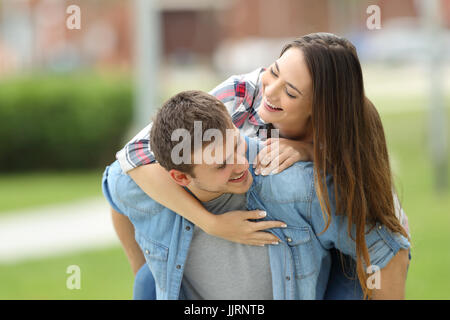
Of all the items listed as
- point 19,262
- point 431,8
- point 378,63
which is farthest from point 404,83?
point 19,262

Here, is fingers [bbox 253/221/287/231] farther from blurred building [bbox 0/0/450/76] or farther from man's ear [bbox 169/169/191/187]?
blurred building [bbox 0/0/450/76]

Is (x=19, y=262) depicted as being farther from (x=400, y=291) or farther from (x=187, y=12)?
(x=187, y=12)

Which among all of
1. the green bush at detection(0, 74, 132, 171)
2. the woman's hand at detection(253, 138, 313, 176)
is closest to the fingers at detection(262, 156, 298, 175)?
the woman's hand at detection(253, 138, 313, 176)

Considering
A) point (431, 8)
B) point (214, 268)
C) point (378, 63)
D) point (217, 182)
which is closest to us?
point (217, 182)

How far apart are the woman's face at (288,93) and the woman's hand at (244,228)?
348mm

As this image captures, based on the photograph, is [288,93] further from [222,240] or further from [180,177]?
[222,240]

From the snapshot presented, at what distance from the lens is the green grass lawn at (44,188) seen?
8773mm

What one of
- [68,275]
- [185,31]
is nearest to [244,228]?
[68,275]

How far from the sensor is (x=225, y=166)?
2.12 metres

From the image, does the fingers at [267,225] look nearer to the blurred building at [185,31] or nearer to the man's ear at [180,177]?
the man's ear at [180,177]

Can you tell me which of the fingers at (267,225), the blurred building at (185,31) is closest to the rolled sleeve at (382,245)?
the fingers at (267,225)
